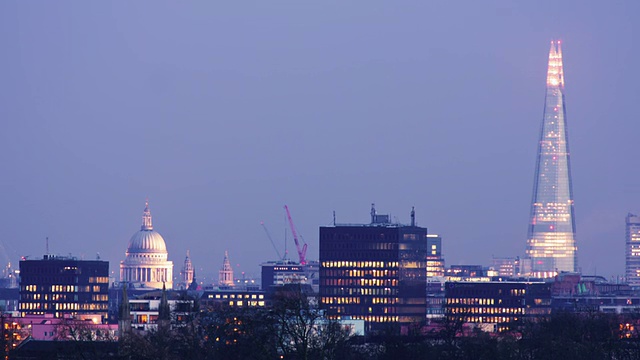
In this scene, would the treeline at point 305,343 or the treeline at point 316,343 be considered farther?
the treeline at point 305,343

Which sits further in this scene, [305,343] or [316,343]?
[316,343]

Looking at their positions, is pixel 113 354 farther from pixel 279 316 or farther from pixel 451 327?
pixel 451 327

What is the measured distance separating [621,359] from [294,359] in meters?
33.1

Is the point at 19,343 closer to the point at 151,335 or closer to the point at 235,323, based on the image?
the point at 151,335

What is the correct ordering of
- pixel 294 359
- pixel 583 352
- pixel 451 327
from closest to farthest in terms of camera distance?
pixel 294 359
pixel 583 352
pixel 451 327

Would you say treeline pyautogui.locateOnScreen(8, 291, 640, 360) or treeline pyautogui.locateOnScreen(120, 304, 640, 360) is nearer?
treeline pyautogui.locateOnScreen(120, 304, 640, 360)

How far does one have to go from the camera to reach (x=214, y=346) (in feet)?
518

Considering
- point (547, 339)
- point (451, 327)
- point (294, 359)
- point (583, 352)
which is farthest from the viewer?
point (451, 327)

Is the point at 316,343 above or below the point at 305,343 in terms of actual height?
above

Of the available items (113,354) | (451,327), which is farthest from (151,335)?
(451,327)

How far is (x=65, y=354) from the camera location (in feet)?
518

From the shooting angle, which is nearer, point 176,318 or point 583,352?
point 583,352

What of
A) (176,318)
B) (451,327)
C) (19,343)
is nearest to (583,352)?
(451,327)

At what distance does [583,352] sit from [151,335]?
39.5 metres
